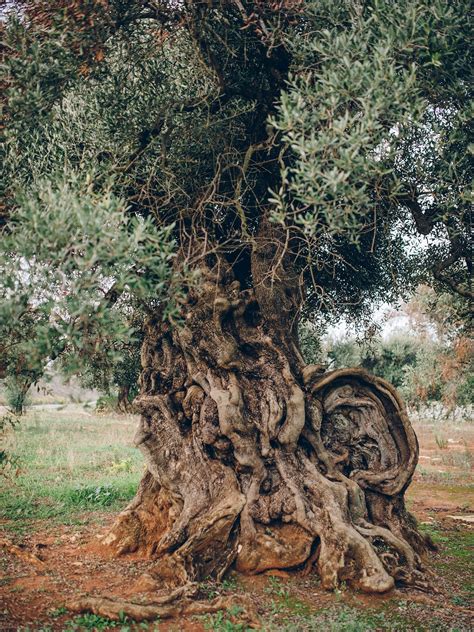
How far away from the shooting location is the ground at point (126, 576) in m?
6.61

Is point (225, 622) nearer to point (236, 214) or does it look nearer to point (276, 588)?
point (276, 588)

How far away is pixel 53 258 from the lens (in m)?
5.23

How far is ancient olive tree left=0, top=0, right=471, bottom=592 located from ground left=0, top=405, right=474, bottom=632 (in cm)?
37

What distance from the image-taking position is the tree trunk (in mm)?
7922

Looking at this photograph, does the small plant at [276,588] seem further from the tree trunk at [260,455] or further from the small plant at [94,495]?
the small plant at [94,495]

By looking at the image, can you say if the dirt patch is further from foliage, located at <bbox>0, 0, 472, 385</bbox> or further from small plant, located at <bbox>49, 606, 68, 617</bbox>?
foliage, located at <bbox>0, 0, 472, 385</bbox>

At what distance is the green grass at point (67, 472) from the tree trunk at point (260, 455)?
2.22 meters

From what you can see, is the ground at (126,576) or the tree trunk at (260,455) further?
the tree trunk at (260,455)

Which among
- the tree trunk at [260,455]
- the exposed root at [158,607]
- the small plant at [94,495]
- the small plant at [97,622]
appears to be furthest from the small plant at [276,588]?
the small plant at [94,495]

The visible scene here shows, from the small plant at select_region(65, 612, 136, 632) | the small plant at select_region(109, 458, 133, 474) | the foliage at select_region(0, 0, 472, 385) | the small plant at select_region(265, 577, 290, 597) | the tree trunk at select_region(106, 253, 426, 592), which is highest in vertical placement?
the foliage at select_region(0, 0, 472, 385)

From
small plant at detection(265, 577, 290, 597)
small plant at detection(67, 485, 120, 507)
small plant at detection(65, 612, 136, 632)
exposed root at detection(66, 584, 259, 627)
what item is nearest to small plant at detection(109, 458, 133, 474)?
small plant at detection(67, 485, 120, 507)

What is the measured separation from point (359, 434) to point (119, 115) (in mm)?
5817

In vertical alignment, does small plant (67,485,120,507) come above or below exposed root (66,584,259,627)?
above

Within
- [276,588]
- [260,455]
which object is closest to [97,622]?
[276,588]
